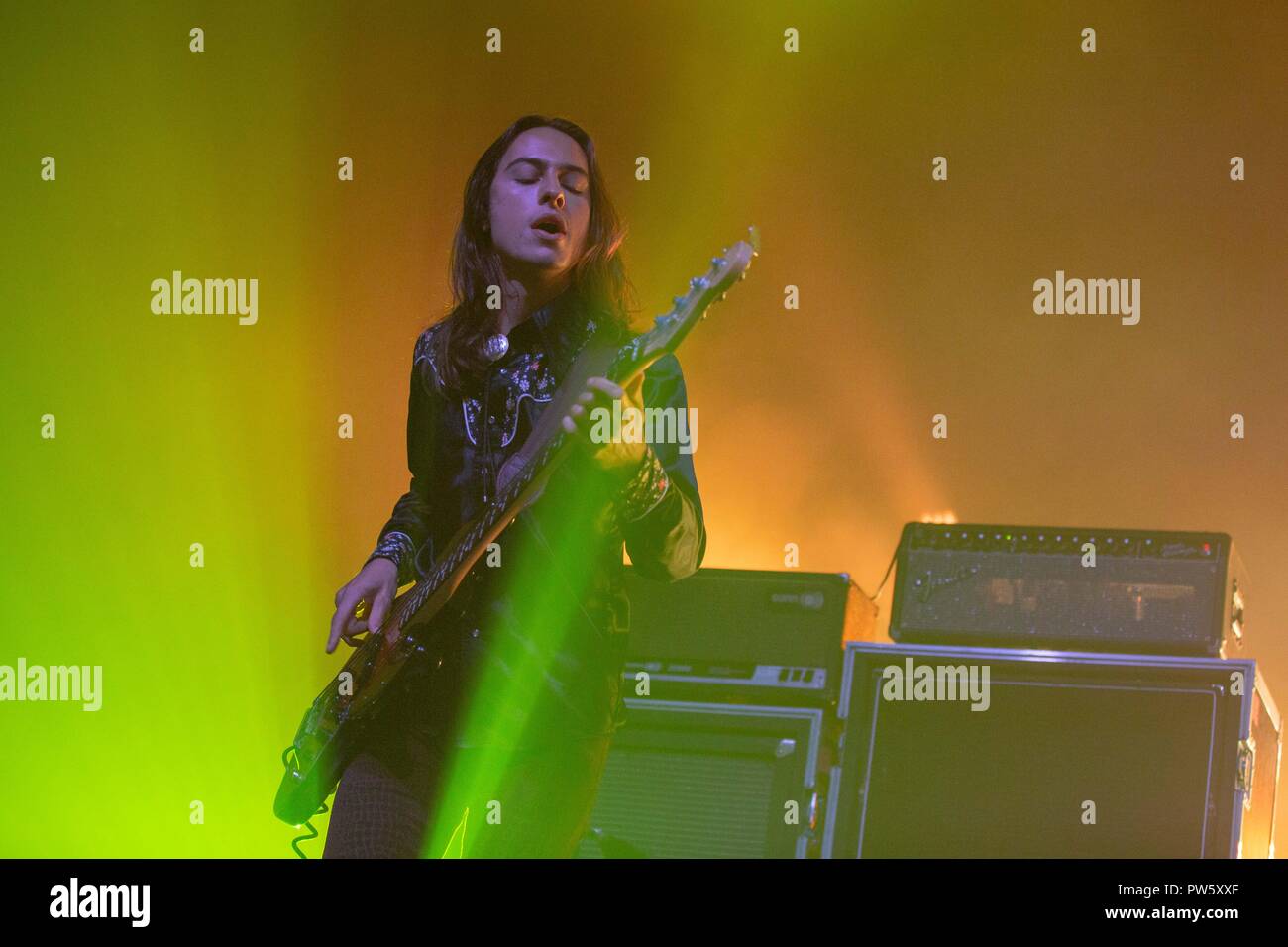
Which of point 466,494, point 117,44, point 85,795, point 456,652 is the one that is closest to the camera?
point 456,652

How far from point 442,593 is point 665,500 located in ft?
0.92

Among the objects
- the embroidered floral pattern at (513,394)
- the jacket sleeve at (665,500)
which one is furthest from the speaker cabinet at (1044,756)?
the embroidered floral pattern at (513,394)

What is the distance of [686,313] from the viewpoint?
163 centimetres

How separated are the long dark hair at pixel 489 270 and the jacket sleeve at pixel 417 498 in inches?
1.3

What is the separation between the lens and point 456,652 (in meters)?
1.64

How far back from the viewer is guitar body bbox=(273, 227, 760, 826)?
163 cm

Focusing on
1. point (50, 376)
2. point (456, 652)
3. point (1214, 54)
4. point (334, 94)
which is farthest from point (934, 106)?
point (456, 652)

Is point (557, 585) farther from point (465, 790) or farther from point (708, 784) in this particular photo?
point (708, 784)

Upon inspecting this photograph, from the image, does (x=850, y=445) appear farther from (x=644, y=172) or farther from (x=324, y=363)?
(x=324, y=363)

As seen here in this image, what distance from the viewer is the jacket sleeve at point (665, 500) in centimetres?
159

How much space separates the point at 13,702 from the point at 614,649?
229 cm
